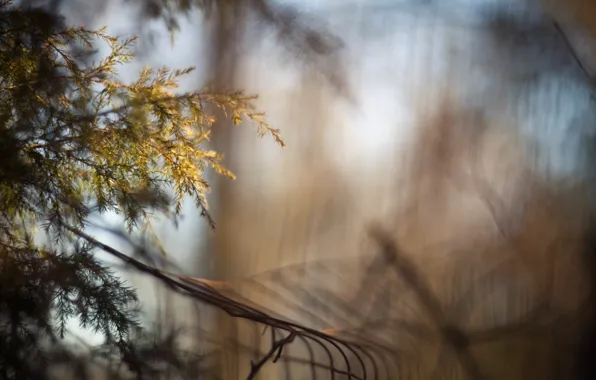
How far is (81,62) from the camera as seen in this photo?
0.91 metres

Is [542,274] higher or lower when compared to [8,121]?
lower

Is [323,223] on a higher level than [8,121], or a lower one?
lower

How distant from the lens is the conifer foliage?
34.9 inches

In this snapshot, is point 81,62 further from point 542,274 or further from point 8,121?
point 542,274

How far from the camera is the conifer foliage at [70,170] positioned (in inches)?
34.9

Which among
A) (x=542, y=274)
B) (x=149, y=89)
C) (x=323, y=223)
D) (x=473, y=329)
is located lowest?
(x=473, y=329)

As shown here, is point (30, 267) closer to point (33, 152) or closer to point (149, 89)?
point (33, 152)

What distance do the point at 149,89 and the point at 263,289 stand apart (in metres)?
0.42

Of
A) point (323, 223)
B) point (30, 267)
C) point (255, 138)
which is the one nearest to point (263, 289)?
point (323, 223)

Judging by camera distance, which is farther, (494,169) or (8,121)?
(494,169)

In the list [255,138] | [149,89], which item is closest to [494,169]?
[255,138]

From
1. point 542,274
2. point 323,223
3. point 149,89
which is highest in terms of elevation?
point 149,89

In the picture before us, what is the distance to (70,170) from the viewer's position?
900 millimetres

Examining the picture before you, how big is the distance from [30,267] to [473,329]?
0.82 metres
